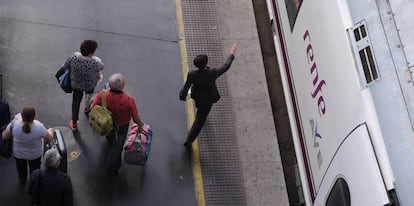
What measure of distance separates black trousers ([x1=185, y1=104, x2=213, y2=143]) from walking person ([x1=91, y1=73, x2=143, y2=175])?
771 mm

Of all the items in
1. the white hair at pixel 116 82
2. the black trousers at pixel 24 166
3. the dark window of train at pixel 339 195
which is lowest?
the dark window of train at pixel 339 195

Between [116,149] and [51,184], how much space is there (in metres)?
1.32

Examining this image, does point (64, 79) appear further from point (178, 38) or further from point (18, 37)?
point (178, 38)

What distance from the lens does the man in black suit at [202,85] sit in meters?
6.60

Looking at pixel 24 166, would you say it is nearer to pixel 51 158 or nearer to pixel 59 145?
pixel 59 145

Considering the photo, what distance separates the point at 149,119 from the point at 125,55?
1155 millimetres

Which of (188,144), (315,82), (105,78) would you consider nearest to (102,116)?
(188,144)

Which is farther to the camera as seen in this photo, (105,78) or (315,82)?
(105,78)

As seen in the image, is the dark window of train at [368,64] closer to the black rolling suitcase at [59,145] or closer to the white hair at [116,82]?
the white hair at [116,82]

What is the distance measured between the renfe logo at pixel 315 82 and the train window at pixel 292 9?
548mm

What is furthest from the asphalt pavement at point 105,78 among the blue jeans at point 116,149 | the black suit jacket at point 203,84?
the black suit jacket at point 203,84

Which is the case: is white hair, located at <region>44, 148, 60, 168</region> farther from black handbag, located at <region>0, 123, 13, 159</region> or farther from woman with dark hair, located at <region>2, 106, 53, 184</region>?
black handbag, located at <region>0, 123, 13, 159</region>

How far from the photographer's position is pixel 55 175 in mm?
5691

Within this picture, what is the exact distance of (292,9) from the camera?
297 inches
